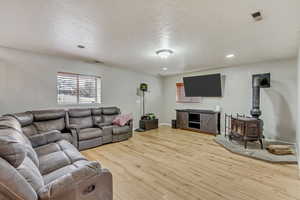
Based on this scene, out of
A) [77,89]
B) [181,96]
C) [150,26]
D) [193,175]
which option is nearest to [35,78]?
[77,89]

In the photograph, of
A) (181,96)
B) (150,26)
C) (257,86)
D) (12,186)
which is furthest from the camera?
(181,96)

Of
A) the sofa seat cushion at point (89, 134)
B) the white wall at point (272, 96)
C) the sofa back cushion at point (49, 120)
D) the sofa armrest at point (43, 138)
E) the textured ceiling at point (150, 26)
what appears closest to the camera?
the textured ceiling at point (150, 26)

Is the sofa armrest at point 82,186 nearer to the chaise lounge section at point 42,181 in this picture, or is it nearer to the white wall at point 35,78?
the chaise lounge section at point 42,181

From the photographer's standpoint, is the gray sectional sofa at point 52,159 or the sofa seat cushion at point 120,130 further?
the sofa seat cushion at point 120,130

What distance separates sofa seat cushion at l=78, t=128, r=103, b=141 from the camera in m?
3.69

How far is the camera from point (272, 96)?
4.25m

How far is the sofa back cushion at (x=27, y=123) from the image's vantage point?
3098 millimetres

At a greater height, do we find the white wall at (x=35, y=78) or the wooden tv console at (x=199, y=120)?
the white wall at (x=35, y=78)

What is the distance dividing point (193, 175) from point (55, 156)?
82.9 inches

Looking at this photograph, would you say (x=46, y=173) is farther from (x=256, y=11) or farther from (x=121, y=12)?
(x=256, y=11)

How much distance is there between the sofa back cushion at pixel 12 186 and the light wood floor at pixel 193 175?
3.94ft

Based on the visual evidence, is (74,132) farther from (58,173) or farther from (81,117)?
(58,173)

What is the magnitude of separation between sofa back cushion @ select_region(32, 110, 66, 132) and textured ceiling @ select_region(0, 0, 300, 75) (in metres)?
1.47

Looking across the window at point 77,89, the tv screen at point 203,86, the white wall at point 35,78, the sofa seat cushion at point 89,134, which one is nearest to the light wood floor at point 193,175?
the sofa seat cushion at point 89,134
